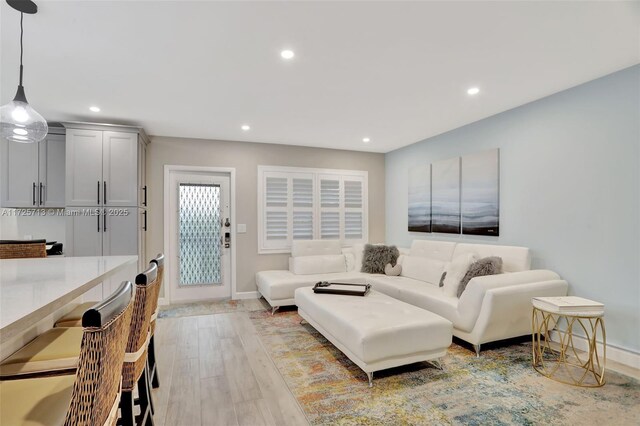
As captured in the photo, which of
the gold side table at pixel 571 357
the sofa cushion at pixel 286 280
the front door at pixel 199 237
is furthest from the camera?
the front door at pixel 199 237

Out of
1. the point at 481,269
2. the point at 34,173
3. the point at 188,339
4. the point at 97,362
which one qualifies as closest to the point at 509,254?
the point at 481,269

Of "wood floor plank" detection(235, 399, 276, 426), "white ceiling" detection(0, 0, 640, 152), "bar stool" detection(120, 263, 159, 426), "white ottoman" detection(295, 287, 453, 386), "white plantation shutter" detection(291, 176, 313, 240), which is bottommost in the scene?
"wood floor plank" detection(235, 399, 276, 426)

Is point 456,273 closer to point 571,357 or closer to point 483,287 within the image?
point 483,287

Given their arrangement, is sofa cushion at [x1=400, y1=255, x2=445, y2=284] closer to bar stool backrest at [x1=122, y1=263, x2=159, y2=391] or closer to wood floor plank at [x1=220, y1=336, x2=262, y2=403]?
wood floor plank at [x1=220, y1=336, x2=262, y2=403]

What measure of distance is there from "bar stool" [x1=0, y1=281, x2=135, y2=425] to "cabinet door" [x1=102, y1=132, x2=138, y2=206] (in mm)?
3544

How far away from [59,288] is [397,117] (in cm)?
380

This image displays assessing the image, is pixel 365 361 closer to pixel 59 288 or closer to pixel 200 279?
pixel 59 288

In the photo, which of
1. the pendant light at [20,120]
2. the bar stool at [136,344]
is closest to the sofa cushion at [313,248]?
the pendant light at [20,120]

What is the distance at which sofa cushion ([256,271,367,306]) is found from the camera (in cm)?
450

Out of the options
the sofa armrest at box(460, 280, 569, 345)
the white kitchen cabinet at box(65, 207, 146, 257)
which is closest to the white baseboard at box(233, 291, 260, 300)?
the white kitchen cabinet at box(65, 207, 146, 257)

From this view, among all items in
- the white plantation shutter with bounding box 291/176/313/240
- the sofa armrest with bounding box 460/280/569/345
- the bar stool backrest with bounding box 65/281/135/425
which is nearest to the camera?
the bar stool backrest with bounding box 65/281/135/425

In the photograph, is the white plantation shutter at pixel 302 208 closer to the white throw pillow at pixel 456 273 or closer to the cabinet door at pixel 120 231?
the cabinet door at pixel 120 231

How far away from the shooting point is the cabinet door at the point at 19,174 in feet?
13.1

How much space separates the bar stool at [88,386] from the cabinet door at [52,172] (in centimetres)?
396
